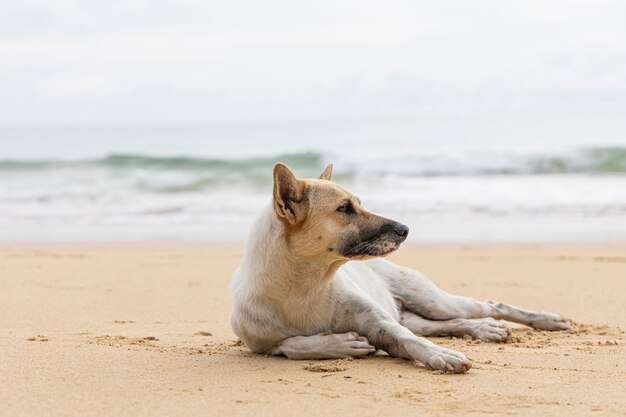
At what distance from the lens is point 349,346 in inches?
214

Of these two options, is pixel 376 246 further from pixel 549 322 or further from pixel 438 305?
pixel 549 322

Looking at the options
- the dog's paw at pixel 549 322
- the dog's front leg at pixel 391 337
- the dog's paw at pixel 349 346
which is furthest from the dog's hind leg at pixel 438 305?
the dog's paw at pixel 349 346

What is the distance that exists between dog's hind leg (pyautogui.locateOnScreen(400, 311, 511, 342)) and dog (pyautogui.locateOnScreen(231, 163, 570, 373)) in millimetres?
1093

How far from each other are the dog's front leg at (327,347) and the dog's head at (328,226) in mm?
554

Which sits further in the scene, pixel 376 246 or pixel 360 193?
pixel 360 193

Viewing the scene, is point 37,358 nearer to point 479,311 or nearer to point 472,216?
point 479,311

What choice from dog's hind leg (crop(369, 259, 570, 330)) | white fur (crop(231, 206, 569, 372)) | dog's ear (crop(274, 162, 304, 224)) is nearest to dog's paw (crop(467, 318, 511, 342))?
dog's hind leg (crop(369, 259, 570, 330))

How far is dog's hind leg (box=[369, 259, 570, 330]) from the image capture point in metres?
6.96

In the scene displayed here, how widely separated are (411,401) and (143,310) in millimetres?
4369

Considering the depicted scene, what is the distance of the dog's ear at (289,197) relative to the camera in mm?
5191

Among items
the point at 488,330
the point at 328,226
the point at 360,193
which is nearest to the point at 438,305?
the point at 488,330

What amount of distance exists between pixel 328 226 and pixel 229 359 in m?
1.14

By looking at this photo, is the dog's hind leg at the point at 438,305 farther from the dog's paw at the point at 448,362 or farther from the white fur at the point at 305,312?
the dog's paw at the point at 448,362

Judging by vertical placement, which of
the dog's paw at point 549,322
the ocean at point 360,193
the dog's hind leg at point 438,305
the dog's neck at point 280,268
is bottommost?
the ocean at point 360,193
